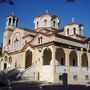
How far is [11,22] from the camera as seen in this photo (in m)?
45.0

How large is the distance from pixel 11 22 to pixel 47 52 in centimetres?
1495

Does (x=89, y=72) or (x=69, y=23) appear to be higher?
(x=69, y=23)

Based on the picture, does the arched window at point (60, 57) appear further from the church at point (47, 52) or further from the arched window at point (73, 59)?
the arched window at point (73, 59)

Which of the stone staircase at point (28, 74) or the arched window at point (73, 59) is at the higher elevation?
the arched window at point (73, 59)

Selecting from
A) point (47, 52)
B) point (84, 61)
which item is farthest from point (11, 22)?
point (84, 61)

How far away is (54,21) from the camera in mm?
44281

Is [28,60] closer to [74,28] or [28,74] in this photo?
[28,74]

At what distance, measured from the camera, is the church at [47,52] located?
30.9 meters

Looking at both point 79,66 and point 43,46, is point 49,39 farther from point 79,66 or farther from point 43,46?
point 79,66

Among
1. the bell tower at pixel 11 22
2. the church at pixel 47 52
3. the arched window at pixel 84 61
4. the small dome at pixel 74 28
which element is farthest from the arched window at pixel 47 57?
the bell tower at pixel 11 22

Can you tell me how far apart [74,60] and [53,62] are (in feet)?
24.9

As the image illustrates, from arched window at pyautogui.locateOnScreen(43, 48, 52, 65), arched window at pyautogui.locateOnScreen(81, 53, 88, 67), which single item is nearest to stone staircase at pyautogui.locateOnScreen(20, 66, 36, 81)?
arched window at pyautogui.locateOnScreen(43, 48, 52, 65)

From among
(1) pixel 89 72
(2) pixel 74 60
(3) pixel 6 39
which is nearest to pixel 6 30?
(3) pixel 6 39

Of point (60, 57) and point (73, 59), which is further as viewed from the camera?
point (73, 59)
